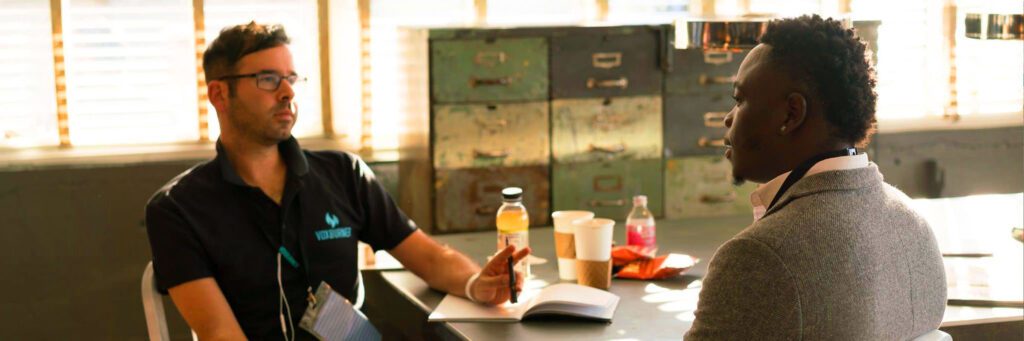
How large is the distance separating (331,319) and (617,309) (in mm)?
663

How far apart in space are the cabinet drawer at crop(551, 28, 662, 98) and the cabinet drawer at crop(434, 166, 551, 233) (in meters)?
0.33

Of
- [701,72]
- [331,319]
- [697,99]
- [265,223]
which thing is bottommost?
[331,319]

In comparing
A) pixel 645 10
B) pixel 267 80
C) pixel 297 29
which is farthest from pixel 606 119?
pixel 267 80

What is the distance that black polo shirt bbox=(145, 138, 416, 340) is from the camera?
8.72 feet

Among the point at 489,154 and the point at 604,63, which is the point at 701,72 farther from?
the point at 489,154

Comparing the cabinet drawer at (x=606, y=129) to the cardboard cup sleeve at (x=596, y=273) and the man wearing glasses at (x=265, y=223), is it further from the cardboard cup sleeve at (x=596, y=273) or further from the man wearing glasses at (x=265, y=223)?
the cardboard cup sleeve at (x=596, y=273)

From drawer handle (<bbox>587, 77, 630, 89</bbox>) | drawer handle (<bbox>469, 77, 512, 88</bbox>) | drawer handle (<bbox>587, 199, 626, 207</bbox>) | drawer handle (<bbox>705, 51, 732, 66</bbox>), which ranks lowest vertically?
drawer handle (<bbox>587, 199, 626, 207</bbox>)

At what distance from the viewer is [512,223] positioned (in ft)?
9.60

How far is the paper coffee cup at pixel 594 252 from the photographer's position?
2787 millimetres

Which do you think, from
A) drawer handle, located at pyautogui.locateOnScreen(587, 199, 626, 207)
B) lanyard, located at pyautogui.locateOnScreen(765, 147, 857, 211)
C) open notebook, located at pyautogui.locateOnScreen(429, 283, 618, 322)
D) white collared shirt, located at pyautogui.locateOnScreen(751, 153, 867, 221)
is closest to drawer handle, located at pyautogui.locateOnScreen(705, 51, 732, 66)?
drawer handle, located at pyautogui.locateOnScreen(587, 199, 626, 207)

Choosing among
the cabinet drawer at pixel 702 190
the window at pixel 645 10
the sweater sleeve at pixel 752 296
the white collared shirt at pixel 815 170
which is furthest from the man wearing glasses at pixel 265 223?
the window at pixel 645 10

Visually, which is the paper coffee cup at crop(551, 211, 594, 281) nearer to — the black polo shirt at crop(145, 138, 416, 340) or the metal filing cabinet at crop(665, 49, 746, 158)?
the black polo shirt at crop(145, 138, 416, 340)

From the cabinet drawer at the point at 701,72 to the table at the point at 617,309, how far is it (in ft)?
2.09

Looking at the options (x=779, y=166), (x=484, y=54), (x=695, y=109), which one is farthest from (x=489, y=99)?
(x=779, y=166)
